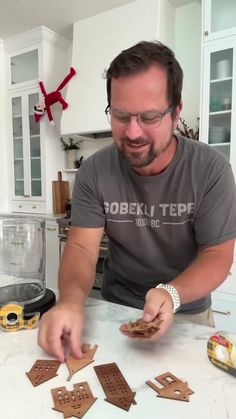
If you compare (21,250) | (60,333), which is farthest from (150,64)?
(21,250)

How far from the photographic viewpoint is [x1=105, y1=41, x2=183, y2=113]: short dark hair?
829 mm

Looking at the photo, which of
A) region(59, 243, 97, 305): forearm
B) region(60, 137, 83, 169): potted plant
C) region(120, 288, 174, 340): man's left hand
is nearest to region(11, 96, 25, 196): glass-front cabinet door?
region(60, 137, 83, 169): potted plant

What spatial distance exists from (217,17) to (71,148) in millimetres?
1689

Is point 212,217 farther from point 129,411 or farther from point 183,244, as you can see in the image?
point 129,411

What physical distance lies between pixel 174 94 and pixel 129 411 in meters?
0.76

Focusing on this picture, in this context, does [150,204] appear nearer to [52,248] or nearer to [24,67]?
[52,248]

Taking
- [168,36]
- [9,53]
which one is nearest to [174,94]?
[168,36]

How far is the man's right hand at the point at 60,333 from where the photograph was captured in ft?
2.11

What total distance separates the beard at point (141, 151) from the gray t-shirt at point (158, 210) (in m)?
0.08

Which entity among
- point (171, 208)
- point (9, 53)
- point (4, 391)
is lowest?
point (4, 391)

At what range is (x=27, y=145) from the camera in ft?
10.8

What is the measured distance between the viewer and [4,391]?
0.56m

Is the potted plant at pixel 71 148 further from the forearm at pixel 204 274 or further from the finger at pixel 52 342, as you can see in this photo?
the finger at pixel 52 342

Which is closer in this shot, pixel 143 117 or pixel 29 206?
pixel 143 117
